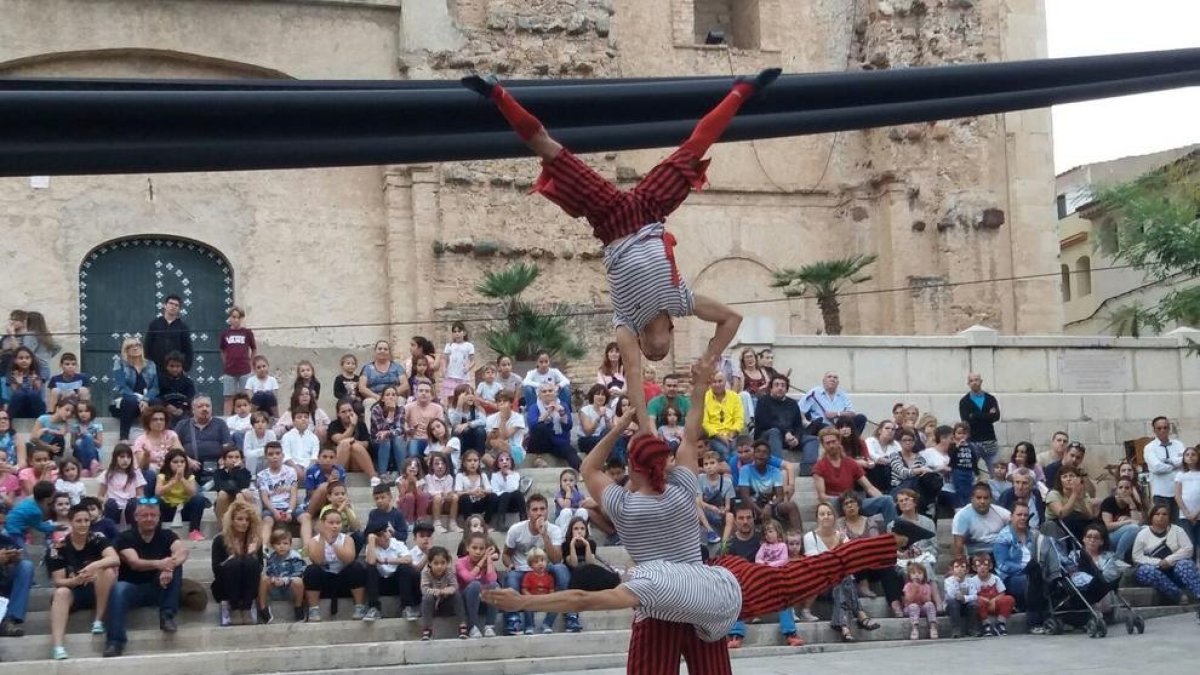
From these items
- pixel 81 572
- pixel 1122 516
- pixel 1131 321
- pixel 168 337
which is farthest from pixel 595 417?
pixel 1131 321

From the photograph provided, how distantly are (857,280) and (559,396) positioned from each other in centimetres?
746

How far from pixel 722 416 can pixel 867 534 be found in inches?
75.3

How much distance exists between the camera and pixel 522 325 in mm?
18984

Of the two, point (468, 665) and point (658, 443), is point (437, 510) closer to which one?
point (468, 665)

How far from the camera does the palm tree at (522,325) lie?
18547mm

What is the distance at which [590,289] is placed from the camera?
21.3 m

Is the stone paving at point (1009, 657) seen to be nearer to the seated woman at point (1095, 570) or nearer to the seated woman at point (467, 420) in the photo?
the seated woman at point (1095, 570)

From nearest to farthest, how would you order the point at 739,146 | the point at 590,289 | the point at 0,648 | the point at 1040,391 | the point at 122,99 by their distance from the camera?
the point at 122,99 → the point at 0,648 → the point at 1040,391 → the point at 590,289 → the point at 739,146

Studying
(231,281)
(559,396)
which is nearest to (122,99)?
(559,396)

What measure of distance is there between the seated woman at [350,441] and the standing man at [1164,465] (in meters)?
6.81

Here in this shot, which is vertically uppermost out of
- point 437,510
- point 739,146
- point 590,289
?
→ point 739,146

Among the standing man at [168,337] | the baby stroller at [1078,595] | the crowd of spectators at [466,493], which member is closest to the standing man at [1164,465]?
the crowd of spectators at [466,493]

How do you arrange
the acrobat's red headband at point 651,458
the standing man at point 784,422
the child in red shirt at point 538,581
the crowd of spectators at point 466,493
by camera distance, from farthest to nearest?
the standing man at point 784,422 → the child in red shirt at point 538,581 → the crowd of spectators at point 466,493 → the acrobat's red headband at point 651,458

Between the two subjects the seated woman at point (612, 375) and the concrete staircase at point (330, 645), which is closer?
the concrete staircase at point (330, 645)
